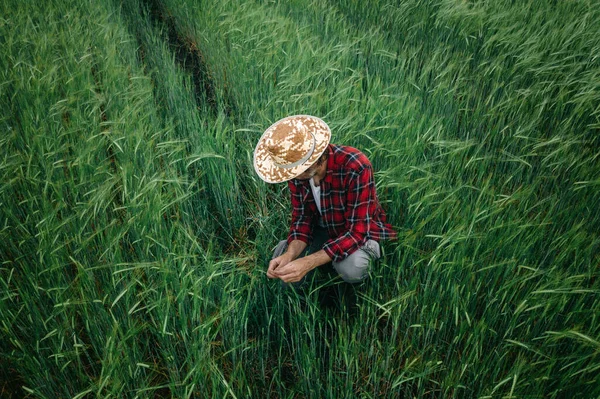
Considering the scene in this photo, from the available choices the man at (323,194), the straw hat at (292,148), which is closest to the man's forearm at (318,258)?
the man at (323,194)

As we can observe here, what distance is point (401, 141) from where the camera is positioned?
6.48ft

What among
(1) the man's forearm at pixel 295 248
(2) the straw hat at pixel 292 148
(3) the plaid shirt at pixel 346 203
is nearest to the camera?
(2) the straw hat at pixel 292 148

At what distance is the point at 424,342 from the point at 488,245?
1.51 feet

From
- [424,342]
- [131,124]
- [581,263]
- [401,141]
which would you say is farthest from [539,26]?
[131,124]

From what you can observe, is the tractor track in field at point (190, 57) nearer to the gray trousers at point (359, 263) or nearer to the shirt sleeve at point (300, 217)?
the shirt sleeve at point (300, 217)

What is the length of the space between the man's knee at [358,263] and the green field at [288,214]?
65mm

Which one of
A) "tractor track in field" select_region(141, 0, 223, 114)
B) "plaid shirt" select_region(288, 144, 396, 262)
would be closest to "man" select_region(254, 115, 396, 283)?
"plaid shirt" select_region(288, 144, 396, 262)

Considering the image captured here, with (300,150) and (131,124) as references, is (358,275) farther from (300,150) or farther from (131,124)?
(131,124)

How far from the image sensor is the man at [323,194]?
52.9 inches

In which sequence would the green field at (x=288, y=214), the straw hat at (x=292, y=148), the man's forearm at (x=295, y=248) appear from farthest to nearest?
the man's forearm at (x=295, y=248), the straw hat at (x=292, y=148), the green field at (x=288, y=214)

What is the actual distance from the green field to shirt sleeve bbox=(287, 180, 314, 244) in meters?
0.20

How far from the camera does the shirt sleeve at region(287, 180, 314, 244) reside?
1590 mm

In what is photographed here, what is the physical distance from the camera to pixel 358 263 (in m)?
1.49

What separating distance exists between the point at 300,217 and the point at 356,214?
0.27m
